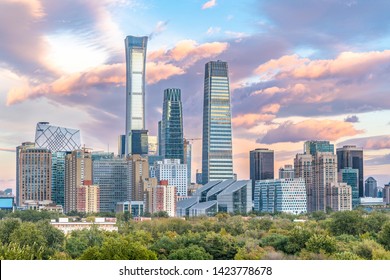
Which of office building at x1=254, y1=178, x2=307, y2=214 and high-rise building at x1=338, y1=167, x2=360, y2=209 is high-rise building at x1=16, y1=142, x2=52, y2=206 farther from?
high-rise building at x1=338, y1=167, x2=360, y2=209

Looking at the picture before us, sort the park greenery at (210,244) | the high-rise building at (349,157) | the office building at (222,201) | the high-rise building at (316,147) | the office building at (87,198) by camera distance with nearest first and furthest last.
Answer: the park greenery at (210,244) → the office building at (222,201) → the office building at (87,198) → the high-rise building at (316,147) → the high-rise building at (349,157)

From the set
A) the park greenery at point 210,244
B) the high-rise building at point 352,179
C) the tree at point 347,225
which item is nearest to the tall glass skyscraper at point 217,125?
the high-rise building at point 352,179

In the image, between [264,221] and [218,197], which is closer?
[264,221]

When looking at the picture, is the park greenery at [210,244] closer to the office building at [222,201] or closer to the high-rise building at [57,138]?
the office building at [222,201]

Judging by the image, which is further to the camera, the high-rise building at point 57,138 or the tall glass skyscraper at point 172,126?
the tall glass skyscraper at point 172,126
